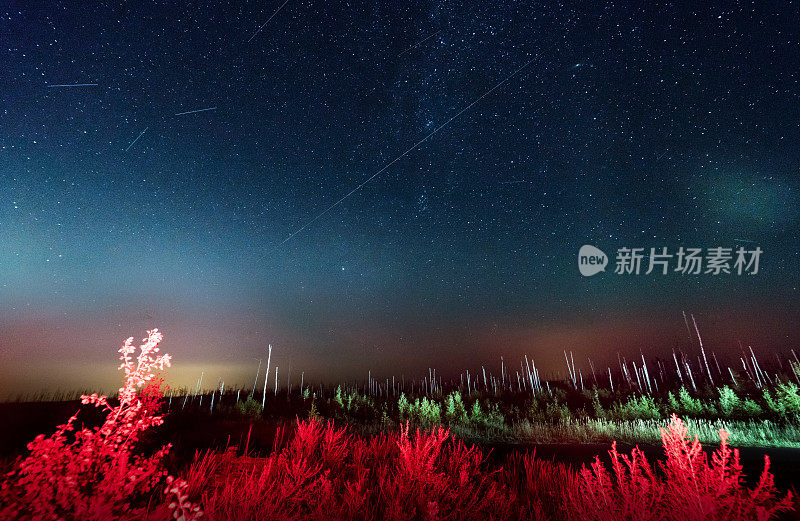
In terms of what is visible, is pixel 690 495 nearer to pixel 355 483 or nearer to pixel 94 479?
pixel 355 483

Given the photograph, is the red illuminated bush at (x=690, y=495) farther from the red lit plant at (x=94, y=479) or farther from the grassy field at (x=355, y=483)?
the red lit plant at (x=94, y=479)

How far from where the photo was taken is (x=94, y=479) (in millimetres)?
4398

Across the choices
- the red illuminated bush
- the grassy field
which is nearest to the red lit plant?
the grassy field

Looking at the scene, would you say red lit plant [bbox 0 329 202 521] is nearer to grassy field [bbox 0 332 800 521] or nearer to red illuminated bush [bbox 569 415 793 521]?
grassy field [bbox 0 332 800 521]

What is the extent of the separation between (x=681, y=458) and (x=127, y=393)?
276 inches

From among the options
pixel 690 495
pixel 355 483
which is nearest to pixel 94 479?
pixel 355 483

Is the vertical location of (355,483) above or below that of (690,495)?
below

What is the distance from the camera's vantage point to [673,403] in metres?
24.1

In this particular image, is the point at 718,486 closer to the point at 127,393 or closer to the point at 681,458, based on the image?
the point at 681,458

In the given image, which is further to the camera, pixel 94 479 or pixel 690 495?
pixel 94 479

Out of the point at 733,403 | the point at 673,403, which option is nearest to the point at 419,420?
the point at 673,403

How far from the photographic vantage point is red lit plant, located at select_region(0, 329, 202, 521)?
131 inches

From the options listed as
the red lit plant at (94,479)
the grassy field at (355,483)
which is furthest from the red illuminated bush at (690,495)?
the red lit plant at (94,479)

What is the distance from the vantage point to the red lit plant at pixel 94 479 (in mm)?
3340
